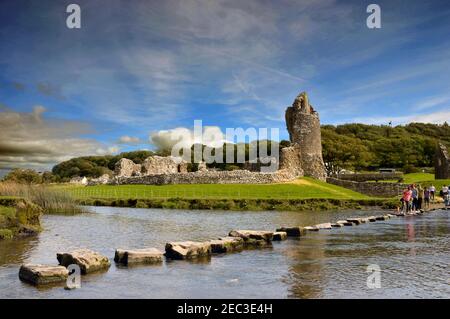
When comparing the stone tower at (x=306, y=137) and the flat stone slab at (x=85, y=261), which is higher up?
the stone tower at (x=306, y=137)

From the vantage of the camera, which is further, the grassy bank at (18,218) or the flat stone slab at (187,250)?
the grassy bank at (18,218)

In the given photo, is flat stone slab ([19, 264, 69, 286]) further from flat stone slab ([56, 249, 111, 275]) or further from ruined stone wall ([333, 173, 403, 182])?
ruined stone wall ([333, 173, 403, 182])

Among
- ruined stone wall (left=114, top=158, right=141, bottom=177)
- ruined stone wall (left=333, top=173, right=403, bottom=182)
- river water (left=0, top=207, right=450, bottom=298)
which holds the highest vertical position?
ruined stone wall (left=114, top=158, right=141, bottom=177)

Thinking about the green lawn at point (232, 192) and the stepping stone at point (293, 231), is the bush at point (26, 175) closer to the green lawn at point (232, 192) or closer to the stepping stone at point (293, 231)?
the green lawn at point (232, 192)

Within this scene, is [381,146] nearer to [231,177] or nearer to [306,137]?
[306,137]

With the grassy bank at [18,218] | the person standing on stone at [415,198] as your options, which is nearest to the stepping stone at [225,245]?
the grassy bank at [18,218]

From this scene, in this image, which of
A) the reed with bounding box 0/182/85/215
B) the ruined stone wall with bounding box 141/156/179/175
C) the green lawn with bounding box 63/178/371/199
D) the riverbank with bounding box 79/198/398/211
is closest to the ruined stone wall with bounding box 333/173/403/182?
the green lawn with bounding box 63/178/371/199

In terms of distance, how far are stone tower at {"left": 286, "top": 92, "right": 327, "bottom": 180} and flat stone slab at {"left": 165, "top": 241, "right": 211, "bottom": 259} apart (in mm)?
36425

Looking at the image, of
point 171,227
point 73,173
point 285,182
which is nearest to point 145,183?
point 285,182

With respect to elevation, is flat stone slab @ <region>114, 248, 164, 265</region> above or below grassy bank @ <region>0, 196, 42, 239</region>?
below

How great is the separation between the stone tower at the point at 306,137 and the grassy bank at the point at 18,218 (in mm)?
33527

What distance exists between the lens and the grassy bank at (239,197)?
32.9m

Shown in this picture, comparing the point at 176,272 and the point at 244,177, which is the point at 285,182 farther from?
the point at 176,272

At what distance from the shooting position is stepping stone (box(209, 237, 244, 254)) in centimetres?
1356
